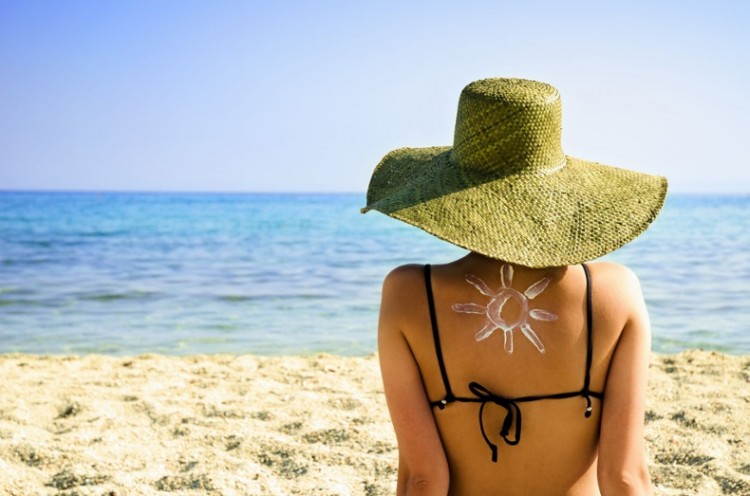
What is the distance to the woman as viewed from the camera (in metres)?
1.49

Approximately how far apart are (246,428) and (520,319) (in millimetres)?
2479

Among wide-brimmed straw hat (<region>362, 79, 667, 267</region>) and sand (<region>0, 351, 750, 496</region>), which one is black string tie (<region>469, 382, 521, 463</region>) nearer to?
wide-brimmed straw hat (<region>362, 79, 667, 267</region>)

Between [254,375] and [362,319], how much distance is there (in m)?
2.62

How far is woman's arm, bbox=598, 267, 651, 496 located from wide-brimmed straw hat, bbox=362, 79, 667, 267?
162 millimetres

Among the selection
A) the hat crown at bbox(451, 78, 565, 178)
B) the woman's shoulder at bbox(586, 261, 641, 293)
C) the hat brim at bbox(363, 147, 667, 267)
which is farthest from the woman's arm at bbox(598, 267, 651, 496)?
the hat crown at bbox(451, 78, 565, 178)

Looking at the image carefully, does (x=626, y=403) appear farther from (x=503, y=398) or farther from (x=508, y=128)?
(x=508, y=128)

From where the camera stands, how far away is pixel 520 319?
5.06ft

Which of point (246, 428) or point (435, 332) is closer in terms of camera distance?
point (435, 332)

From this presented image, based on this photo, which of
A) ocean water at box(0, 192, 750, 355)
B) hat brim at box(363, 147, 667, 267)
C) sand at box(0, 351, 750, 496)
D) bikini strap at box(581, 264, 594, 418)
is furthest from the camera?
ocean water at box(0, 192, 750, 355)

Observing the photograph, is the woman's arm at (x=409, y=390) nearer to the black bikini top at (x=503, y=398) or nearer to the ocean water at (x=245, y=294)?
the black bikini top at (x=503, y=398)

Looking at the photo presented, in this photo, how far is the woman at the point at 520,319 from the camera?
1.49m

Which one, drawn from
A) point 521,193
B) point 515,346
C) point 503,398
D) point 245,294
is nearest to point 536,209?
point 521,193

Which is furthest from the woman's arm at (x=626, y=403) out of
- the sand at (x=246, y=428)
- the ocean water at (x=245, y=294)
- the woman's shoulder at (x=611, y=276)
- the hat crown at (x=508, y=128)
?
the ocean water at (x=245, y=294)

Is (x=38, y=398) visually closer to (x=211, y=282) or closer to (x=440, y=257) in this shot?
(x=211, y=282)
